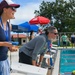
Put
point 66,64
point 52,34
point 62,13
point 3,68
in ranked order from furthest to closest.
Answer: point 62,13, point 66,64, point 52,34, point 3,68

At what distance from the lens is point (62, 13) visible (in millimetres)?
40625

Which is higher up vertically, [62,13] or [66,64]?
[62,13]

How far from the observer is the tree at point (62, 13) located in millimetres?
39594

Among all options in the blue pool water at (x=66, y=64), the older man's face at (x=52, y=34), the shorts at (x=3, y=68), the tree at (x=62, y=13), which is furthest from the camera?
the tree at (x=62, y=13)

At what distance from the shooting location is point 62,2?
41.4 metres

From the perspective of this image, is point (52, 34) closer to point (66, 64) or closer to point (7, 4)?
point (7, 4)

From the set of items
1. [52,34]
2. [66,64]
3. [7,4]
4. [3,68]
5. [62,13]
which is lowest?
[66,64]

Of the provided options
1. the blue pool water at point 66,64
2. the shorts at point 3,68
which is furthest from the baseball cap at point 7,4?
the blue pool water at point 66,64

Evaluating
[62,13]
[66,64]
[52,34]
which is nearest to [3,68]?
[52,34]

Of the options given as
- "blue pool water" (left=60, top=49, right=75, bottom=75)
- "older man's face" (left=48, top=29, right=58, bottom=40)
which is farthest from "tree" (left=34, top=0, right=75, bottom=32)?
"older man's face" (left=48, top=29, right=58, bottom=40)

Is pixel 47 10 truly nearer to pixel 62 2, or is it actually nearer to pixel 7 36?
pixel 62 2

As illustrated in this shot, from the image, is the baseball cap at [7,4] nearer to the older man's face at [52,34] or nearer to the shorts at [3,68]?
the shorts at [3,68]

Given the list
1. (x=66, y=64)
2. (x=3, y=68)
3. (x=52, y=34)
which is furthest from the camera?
(x=66, y=64)

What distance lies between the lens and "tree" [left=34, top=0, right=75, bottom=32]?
39.6 meters
